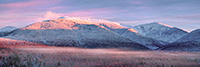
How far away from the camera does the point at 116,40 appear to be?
92.5 meters

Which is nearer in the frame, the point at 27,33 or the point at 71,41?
the point at 71,41

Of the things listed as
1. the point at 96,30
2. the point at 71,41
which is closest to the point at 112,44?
the point at 71,41

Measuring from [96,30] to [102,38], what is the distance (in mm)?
18303

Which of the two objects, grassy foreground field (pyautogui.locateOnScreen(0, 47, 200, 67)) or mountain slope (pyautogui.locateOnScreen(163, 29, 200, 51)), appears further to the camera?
mountain slope (pyautogui.locateOnScreen(163, 29, 200, 51))

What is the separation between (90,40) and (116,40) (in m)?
16.2

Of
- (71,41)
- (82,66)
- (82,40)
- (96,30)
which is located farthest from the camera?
(96,30)

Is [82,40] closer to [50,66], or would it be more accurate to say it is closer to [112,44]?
[112,44]

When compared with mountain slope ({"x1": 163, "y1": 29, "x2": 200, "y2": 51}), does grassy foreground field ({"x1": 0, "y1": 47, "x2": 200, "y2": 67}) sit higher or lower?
higher

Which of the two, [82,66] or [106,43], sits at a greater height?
[82,66]

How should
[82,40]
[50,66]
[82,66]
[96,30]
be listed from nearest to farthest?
1. [50,66]
2. [82,66]
3. [82,40]
4. [96,30]

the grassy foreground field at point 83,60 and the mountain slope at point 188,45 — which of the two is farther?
the mountain slope at point 188,45

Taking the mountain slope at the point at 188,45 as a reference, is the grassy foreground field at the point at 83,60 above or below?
above

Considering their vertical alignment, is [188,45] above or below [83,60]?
below

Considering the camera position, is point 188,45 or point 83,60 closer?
point 83,60
